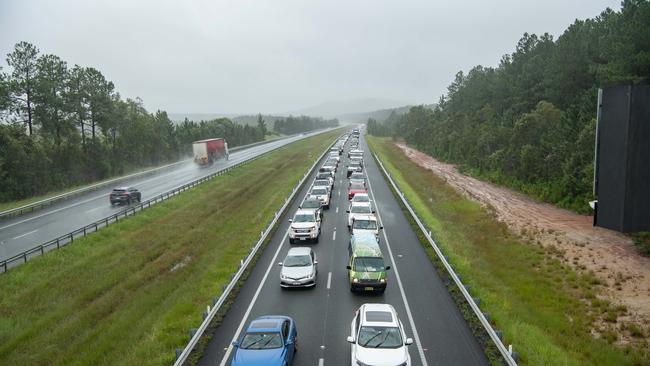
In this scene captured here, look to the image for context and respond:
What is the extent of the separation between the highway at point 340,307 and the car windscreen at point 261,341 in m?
1.10

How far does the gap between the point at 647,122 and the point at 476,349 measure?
A: 8.56m

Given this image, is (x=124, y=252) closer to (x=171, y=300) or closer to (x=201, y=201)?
(x=171, y=300)

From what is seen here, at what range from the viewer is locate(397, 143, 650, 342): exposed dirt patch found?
23.2 meters

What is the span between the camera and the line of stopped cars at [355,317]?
44.4 feet

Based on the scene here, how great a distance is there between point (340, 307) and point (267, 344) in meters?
5.34

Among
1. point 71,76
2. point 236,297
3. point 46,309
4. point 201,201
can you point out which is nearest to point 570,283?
point 236,297

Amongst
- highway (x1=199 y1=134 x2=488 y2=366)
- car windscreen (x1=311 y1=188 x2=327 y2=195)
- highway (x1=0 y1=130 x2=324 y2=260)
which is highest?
car windscreen (x1=311 y1=188 x2=327 y2=195)

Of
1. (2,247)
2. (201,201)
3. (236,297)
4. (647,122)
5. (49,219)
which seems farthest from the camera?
(201,201)

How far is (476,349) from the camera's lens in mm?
15219

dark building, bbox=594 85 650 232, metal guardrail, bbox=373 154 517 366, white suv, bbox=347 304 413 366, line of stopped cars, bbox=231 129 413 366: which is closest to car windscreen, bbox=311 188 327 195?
line of stopped cars, bbox=231 129 413 366

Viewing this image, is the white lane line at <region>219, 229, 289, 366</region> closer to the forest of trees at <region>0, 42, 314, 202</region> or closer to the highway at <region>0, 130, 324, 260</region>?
the highway at <region>0, 130, 324, 260</region>

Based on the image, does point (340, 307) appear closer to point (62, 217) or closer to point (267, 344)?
point (267, 344)

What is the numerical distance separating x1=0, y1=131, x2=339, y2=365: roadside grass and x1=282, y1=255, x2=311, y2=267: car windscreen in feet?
10.7

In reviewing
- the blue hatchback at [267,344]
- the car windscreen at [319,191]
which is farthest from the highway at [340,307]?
the car windscreen at [319,191]
